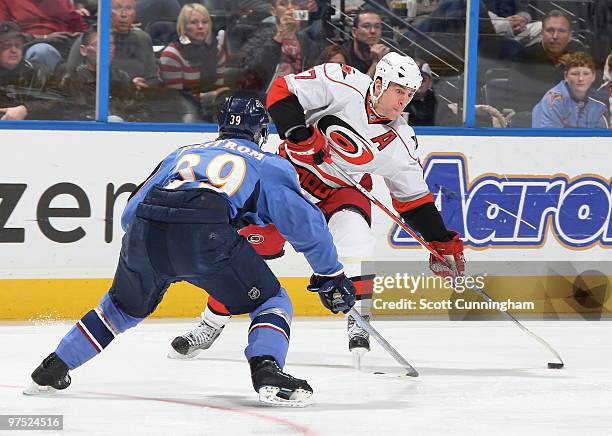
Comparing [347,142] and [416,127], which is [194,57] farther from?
[347,142]

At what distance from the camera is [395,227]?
6.23 metres

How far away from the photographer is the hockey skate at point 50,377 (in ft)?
12.8

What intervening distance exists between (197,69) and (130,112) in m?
0.37

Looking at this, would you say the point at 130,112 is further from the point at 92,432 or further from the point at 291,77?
the point at 92,432

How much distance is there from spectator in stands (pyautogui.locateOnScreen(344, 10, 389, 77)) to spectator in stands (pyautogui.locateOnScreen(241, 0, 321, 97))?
0.17 m

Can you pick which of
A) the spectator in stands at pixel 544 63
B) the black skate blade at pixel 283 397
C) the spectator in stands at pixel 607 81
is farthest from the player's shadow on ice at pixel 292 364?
the spectator in stands at pixel 607 81

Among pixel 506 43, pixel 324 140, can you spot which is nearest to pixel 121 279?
pixel 324 140

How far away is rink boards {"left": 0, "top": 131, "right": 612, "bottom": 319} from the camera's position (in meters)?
5.80

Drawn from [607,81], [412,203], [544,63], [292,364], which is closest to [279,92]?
[412,203]

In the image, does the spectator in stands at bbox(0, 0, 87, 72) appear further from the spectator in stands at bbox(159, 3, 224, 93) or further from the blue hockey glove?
the blue hockey glove

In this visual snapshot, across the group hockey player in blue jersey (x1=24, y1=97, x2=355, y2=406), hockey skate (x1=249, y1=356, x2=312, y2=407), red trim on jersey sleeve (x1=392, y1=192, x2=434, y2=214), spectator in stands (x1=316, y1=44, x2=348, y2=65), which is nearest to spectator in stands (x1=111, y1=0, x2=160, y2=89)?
spectator in stands (x1=316, y1=44, x2=348, y2=65)

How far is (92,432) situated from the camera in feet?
11.4

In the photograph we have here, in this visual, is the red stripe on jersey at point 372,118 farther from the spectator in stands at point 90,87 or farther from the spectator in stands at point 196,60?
the spectator in stands at point 90,87

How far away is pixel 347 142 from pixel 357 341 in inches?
29.5
